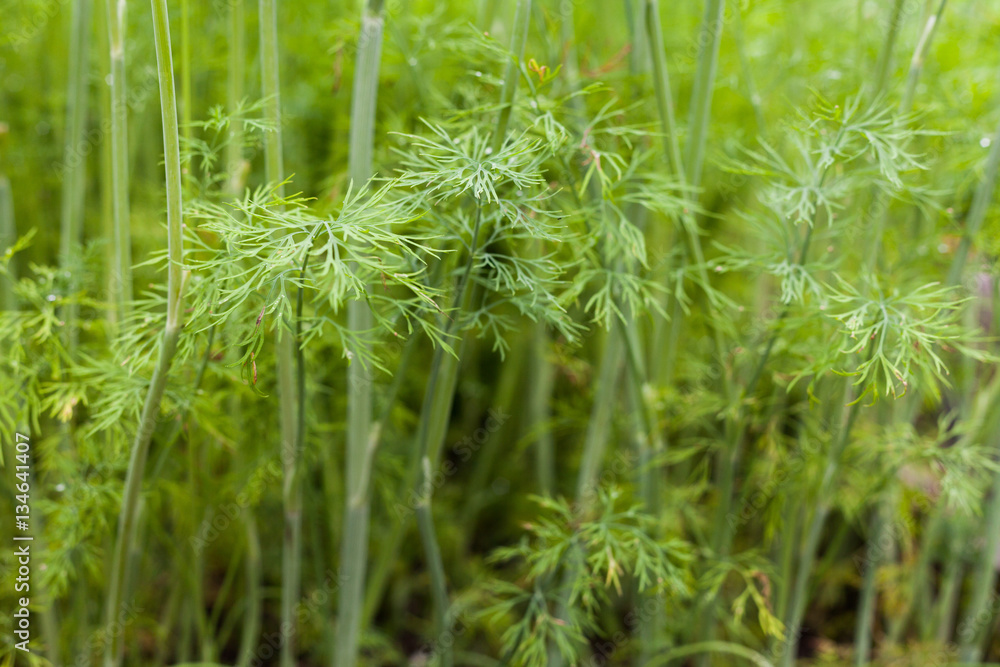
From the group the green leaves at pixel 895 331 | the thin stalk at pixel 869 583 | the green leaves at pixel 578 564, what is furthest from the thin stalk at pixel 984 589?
the green leaves at pixel 578 564

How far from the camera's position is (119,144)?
0.87 m

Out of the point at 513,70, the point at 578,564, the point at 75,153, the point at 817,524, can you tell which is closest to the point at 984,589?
the point at 817,524

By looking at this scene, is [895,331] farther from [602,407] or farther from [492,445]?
[492,445]

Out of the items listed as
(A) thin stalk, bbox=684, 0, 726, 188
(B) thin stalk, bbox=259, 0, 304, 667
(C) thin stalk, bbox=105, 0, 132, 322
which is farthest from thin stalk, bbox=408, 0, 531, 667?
(C) thin stalk, bbox=105, 0, 132, 322

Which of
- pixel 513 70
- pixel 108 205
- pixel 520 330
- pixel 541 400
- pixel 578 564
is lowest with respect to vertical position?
pixel 578 564

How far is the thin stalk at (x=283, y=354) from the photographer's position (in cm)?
78

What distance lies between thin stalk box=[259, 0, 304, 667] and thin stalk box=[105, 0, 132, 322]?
18 centimetres

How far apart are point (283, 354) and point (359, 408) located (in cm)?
14

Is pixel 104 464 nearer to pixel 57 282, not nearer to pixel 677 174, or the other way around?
pixel 57 282

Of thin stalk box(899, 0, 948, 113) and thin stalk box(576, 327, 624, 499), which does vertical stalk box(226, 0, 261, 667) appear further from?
thin stalk box(899, 0, 948, 113)

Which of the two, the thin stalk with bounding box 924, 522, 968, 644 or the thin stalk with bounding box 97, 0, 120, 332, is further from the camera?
the thin stalk with bounding box 924, 522, 968, 644

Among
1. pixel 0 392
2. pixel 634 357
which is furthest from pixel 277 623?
pixel 634 357

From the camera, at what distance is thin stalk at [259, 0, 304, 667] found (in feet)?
2.57

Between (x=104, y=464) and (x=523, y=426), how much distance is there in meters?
0.91
